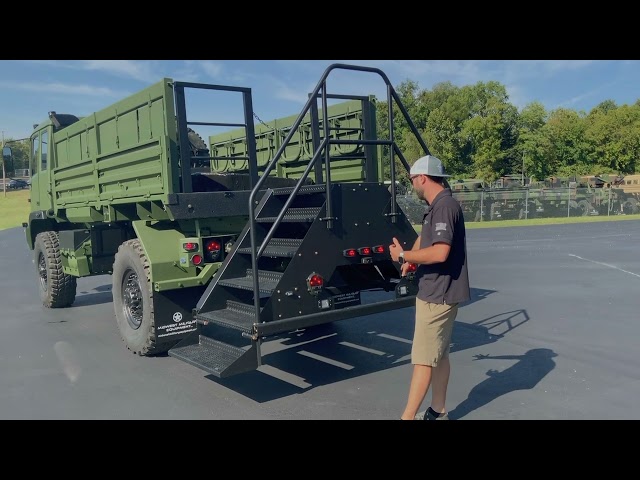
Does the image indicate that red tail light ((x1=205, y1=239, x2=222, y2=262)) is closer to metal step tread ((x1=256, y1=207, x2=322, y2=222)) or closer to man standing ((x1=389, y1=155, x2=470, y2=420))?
metal step tread ((x1=256, y1=207, x2=322, y2=222))

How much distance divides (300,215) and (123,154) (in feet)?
7.65

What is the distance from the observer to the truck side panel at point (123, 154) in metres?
5.41

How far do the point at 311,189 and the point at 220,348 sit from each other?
5.28 ft

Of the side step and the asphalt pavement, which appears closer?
the side step

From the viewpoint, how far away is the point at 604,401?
444 cm

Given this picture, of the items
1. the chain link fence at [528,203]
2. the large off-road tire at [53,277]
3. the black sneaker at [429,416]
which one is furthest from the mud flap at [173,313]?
the chain link fence at [528,203]

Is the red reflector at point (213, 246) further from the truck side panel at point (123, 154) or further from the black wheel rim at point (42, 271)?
the black wheel rim at point (42, 271)

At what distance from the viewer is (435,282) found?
3.88m

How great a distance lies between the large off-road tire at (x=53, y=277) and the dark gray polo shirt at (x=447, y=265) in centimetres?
688

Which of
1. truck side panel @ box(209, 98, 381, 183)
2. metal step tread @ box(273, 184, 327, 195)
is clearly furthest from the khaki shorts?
truck side panel @ box(209, 98, 381, 183)

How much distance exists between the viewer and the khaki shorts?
3.84m

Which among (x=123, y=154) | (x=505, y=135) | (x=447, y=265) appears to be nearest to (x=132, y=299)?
(x=123, y=154)

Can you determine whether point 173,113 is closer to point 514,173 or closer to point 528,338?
point 528,338

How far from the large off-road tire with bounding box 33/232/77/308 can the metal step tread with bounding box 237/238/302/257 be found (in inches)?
196
